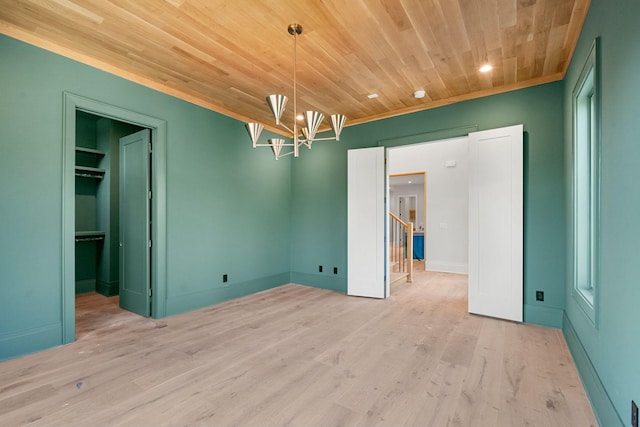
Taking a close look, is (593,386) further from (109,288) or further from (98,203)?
(98,203)

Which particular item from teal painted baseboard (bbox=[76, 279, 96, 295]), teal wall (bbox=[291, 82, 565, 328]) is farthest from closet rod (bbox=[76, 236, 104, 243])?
teal wall (bbox=[291, 82, 565, 328])

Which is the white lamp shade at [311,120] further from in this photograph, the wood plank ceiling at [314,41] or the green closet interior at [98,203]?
the green closet interior at [98,203]

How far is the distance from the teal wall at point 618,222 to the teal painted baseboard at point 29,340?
14.2 ft

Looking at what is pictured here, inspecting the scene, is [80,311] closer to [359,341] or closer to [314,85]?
[359,341]

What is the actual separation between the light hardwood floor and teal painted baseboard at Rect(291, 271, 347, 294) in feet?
4.21

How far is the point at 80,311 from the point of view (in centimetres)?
398

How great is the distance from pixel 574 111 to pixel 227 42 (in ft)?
10.9

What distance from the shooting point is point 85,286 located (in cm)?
499

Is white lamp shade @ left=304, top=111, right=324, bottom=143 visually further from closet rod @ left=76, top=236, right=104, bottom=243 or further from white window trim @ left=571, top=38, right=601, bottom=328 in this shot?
closet rod @ left=76, top=236, right=104, bottom=243

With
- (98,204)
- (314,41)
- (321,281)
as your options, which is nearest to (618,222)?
(314,41)

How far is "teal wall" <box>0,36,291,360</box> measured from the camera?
2643 mm

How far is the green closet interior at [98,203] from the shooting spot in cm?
491

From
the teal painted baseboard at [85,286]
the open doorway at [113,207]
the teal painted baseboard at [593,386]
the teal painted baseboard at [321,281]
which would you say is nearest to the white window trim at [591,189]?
the teal painted baseboard at [593,386]

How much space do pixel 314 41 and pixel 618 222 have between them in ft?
8.61
